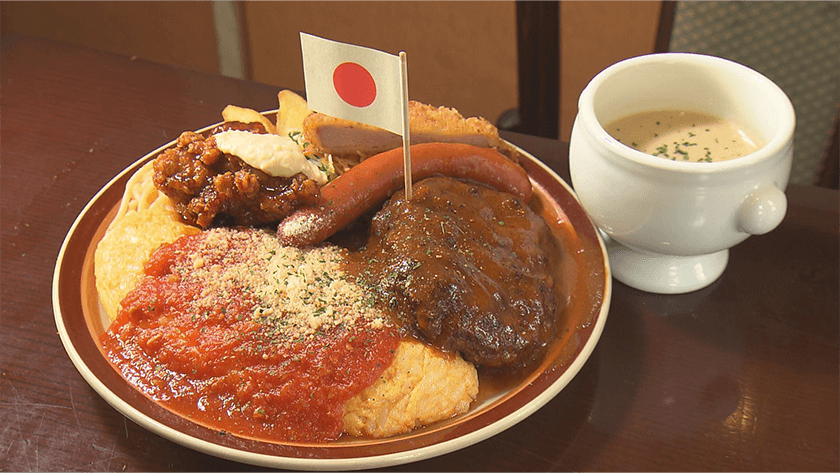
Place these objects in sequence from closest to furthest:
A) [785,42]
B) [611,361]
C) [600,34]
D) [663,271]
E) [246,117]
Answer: [611,361] → [663,271] → [246,117] → [785,42] → [600,34]

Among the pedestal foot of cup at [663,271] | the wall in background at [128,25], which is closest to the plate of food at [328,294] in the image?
the pedestal foot of cup at [663,271]

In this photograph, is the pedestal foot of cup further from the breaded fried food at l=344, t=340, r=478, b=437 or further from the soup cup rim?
the breaded fried food at l=344, t=340, r=478, b=437

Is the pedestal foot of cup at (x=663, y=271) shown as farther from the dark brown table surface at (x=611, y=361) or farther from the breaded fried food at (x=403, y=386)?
the breaded fried food at (x=403, y=386)

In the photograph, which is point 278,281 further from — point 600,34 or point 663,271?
point 600,34

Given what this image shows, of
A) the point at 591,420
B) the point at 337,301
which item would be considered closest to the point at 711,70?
the point at 591,420

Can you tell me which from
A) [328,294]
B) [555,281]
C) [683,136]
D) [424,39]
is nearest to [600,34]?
[424,39]

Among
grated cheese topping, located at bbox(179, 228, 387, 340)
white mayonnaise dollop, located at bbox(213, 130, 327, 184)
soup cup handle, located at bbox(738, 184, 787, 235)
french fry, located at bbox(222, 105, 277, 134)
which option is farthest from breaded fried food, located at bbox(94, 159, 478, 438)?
soup cup handle, located at bbox(738, 184, 787, 235)

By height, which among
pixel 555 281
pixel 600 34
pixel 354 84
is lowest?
pixel 600 34

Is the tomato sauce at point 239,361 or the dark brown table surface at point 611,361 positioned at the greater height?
the tomato sauce at point 239,361
